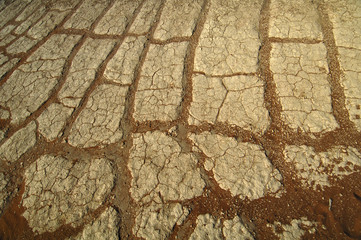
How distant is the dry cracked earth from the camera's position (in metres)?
1.50

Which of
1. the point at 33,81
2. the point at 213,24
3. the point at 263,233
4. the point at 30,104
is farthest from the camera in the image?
the point at 213,24

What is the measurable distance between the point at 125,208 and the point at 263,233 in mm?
886

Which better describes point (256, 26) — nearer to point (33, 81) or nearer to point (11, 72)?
point (33, 81)

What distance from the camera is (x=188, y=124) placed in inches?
76.2

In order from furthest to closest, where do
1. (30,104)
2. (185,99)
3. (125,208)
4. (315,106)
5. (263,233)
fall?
(30,104)
(185,99)
(315,106)
(125,208)
(263,233)

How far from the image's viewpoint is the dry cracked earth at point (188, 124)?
1498 millimetres

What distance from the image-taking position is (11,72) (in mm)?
2621

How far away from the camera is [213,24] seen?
2650mm

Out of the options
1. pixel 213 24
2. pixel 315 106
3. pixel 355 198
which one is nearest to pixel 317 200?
pixel 355 198

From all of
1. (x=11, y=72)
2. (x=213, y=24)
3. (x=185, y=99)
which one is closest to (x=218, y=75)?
(x=185, y=99)

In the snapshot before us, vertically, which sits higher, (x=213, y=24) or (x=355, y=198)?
(x=213, y=24)

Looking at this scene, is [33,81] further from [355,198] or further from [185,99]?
[355,198]

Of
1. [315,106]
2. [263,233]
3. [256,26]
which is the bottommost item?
[263,233]

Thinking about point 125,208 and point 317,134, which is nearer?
point 125,208
